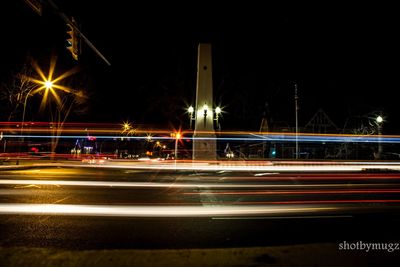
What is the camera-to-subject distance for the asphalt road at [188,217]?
6.00 metres

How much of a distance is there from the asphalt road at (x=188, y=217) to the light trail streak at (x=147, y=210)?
24 millimetres

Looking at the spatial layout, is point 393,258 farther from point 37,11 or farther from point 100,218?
point 37,11

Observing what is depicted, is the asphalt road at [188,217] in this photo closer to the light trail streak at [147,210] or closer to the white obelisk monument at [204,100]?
the light trail streak at [147,210]

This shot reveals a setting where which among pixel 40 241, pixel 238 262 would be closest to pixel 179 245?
pixel 238 262

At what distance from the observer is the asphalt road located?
600cm

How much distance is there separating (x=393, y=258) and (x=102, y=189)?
9792mm

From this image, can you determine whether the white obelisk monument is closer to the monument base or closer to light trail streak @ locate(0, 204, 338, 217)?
the monument base

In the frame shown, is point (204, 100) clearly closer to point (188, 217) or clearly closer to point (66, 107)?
point (66, 107)

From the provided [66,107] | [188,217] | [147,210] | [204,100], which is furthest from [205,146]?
[188,217]

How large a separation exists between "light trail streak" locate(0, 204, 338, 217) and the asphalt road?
0.02m

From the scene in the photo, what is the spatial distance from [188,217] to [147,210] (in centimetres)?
113

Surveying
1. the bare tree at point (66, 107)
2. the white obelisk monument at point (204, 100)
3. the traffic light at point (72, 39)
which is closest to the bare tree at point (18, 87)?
the bare tree at point (66, 107)

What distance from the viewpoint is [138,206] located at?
866cm

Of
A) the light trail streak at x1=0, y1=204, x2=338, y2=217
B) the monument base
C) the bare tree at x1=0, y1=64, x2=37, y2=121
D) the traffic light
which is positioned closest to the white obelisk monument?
the monument base
